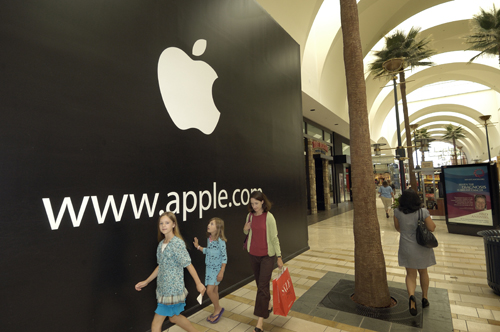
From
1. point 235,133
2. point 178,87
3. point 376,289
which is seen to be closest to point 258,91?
point 235,133

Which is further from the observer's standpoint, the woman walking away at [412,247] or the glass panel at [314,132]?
the glass panel at [314,132]

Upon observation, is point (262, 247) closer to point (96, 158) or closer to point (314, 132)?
point (96, 158)

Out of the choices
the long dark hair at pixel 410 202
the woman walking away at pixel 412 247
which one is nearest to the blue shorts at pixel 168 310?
the woman walking away at pixel 412 247

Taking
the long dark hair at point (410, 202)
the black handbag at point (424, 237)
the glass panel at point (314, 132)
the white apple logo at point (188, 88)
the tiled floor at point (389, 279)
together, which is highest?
the glass panel at point (314, 132)

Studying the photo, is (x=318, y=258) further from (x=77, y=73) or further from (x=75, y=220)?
(x=77, y=73)

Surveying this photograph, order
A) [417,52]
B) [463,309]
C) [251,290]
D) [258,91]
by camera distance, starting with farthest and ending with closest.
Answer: [417,52], [258,91], [251,290], [463,309]

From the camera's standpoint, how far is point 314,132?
14.7m

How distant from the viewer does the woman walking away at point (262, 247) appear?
286cm

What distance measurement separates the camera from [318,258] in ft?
19.0

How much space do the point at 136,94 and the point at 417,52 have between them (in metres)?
15.3

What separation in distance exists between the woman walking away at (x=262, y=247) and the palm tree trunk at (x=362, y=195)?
134cm

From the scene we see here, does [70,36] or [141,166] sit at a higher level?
[70,36]

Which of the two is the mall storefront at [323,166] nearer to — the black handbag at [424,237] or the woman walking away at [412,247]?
the woman walking away at [412,247]

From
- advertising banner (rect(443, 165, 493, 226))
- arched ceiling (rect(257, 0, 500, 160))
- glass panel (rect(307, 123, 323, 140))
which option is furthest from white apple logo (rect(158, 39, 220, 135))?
glass panel (rect(307, 123, 323, 140))
